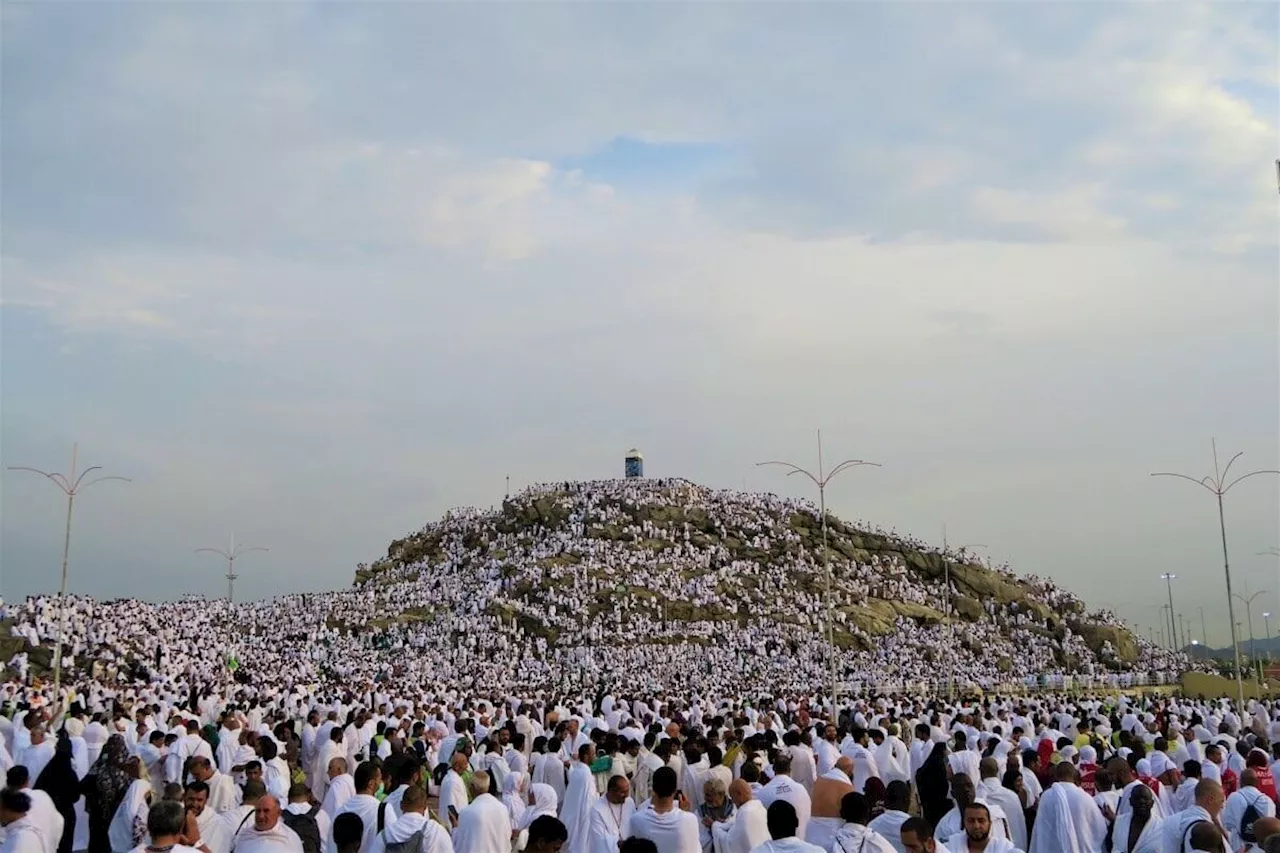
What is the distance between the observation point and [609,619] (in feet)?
241

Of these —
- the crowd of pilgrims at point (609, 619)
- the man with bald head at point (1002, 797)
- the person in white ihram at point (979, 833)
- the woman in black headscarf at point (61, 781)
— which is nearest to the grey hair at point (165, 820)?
the person in white ihram at point (979, 833)

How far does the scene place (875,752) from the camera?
17844 mm

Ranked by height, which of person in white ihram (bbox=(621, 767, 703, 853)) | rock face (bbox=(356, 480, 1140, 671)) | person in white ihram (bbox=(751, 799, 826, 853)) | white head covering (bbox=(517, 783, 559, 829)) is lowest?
white head covering (bbox=(517, 783, 559, 829))

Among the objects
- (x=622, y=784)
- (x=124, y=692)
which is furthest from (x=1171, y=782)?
(x=124, y=692)

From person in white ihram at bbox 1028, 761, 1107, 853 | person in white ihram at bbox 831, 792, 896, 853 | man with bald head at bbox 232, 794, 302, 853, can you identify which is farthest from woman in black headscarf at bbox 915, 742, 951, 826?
man with bald head at bbox 232, 794, 302, 853

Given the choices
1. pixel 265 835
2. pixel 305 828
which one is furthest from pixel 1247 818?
pixel 265 835

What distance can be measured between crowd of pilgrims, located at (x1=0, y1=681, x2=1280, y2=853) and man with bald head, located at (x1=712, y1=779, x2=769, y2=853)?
2cm

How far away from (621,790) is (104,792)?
7.02 meters

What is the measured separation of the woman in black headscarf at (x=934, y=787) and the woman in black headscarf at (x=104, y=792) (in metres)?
9.50

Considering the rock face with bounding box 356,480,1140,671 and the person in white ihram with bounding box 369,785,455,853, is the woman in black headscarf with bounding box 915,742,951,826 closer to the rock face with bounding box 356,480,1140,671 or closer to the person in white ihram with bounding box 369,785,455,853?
the person in white ihram with bounding box 369,785,455,853

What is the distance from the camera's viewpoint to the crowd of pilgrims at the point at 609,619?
5600cm

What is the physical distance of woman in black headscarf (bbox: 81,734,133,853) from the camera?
13.2m

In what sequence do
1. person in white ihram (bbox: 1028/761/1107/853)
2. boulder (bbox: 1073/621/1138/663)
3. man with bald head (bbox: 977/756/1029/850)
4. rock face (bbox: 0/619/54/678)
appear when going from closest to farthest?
1. person in white ihram (bbox: 1028/761/1107/853)
2. man with bald head (bbox: 977/756/1029/850)
3. rock face (bbox: 0/619/54/678)
4. boulder (bbox: 1073/621/1138/663)

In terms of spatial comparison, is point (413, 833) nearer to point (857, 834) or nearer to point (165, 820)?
point (165, 820)
